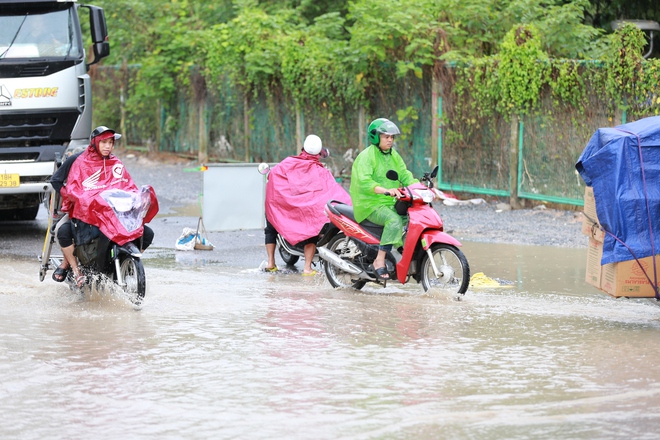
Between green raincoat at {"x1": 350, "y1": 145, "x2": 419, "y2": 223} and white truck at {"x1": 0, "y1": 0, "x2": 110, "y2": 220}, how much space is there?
16.0ft

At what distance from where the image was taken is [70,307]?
29.9ft

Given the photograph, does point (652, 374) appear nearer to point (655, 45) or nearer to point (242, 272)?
point (242, 272)

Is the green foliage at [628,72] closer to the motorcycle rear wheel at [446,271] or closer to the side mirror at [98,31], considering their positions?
the motorcycle rear wheel at [446,271]

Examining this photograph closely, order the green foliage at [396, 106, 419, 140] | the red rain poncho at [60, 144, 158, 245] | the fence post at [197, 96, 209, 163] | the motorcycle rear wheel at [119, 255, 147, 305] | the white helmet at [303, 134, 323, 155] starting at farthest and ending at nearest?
the fence post at [197, 96, 209, 163]
the green foliage at [396, 106, 419, 140]
the white helmet at [303, 134, 323, 155]
the red rain poncho at [60, 144, 158, 245]
the motorcycle rear wheel at [119, 255, 147, 305]

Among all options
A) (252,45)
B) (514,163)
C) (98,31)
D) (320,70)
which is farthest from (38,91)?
(252,45)

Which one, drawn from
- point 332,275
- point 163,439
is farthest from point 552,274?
point 163,439

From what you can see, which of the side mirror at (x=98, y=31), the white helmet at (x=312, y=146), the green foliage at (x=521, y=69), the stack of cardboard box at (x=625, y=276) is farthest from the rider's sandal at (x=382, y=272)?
the green foliage at (x=521, y=69)

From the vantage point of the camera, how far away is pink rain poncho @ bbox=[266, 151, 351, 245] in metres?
11.4

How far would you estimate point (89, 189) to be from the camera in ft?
30.0

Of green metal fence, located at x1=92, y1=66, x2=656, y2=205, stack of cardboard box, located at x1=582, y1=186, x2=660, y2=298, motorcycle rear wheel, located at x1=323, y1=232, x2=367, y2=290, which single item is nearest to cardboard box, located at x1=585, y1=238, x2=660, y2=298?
stack of cardboard box, located at x1=582, y1=186, x2=660, y2=298

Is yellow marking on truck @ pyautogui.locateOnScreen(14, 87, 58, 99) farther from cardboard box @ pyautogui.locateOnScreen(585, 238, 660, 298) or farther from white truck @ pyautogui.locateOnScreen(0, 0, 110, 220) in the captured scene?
cardboard box @ pyautogui.locateOnScreen(585, 238, 660, 298)

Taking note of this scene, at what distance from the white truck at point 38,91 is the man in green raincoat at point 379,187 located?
4911 mm

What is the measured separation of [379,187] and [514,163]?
7.03m

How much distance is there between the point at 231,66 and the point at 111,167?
14.6m
